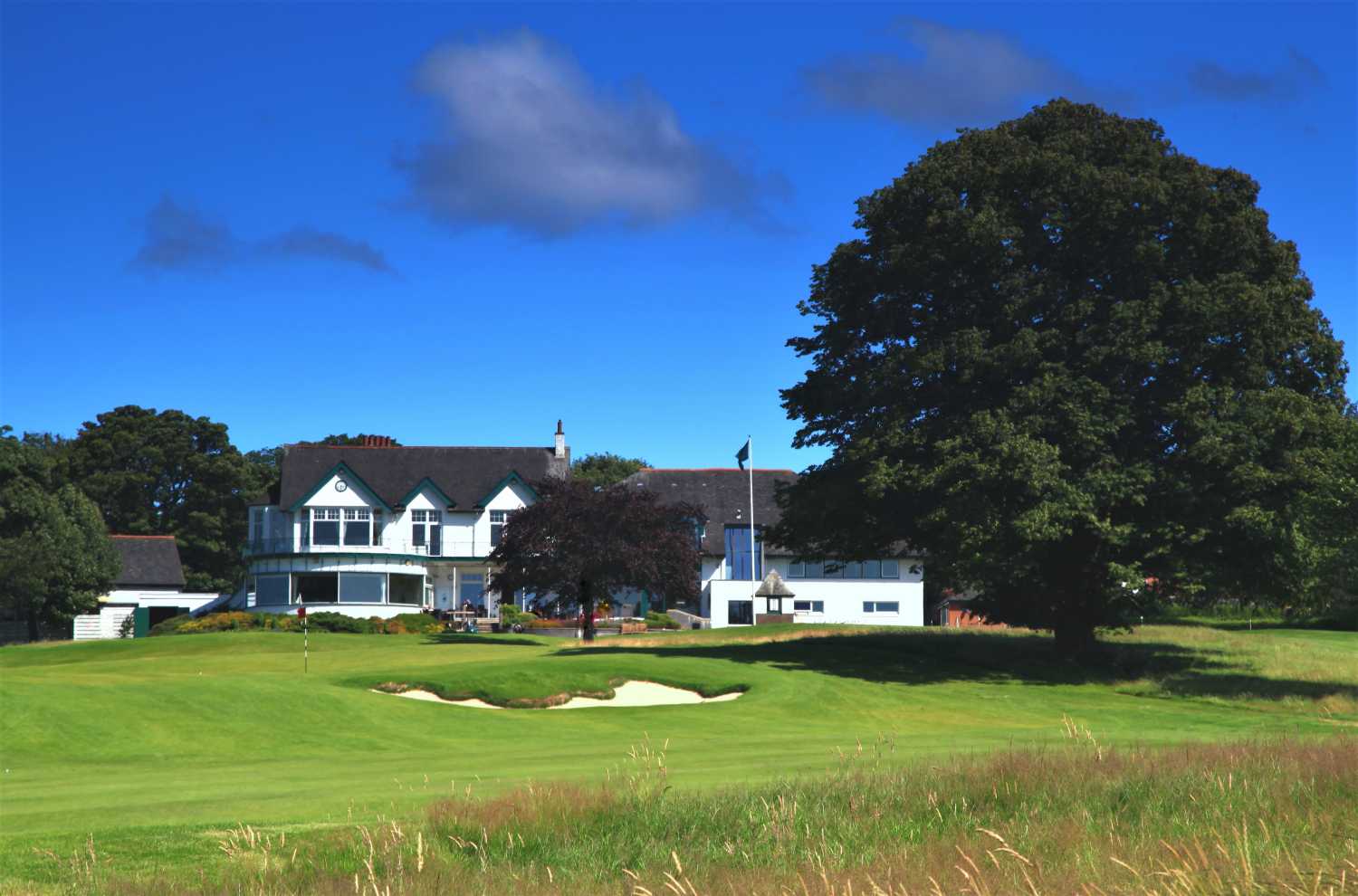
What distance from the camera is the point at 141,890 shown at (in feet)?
39.4

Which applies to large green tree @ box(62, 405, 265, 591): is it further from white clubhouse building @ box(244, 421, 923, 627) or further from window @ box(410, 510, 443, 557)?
window @ box(410, 510, 443, 557)

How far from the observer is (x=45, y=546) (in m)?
68.6

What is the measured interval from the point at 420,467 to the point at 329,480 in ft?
20.9

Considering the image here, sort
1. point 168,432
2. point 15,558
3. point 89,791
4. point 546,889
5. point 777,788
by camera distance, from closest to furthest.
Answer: point 546,889 < point 777,788 < point 89,791 < point 15,558 < point 168,432

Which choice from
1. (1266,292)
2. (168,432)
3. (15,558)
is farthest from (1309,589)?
(168,432)

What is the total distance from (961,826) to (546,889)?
4.96m

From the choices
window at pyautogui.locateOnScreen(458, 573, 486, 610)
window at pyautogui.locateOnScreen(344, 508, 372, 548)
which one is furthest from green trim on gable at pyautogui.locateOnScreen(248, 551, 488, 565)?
window at pyautogui.locateOnScreen(458, 573, 486, 610)

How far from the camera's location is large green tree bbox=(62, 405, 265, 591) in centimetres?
10100

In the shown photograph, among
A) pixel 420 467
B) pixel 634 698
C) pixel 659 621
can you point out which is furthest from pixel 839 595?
pixel 634 698

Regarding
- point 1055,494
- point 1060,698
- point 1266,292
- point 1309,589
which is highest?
point 1266,292

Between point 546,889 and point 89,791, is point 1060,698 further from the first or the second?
point 546,889

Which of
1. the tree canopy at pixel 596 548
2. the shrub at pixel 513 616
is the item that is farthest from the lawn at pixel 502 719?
the shrub at pixel 513 616

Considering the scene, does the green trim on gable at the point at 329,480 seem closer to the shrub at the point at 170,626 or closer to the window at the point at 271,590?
the window at the point at 271,590

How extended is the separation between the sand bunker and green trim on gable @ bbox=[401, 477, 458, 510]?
4704 cm
